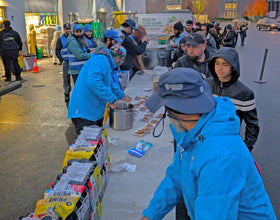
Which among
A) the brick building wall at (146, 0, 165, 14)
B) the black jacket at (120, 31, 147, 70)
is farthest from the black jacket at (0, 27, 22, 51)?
the brick building wall at (146, 0, 165, 14)

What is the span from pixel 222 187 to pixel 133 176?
158cm

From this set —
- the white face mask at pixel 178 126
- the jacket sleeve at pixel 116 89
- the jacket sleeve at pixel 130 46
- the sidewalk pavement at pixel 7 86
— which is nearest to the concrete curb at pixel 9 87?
the sidewalk pavement at pixel 7 86

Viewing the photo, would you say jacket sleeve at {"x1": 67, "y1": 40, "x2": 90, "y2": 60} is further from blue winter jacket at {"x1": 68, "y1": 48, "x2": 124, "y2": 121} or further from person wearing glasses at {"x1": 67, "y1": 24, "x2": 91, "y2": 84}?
blue winter jacket at {"x1": 68, "y1": 48, "x2": 124, "y2": 121}

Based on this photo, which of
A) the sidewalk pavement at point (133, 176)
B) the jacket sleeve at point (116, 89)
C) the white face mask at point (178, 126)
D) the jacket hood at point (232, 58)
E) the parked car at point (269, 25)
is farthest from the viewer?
the parked car at point (269, 25)

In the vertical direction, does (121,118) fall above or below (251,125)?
below

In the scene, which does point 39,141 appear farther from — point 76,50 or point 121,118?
point 121,118

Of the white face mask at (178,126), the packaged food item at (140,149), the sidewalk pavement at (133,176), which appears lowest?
the sidewalk pavement at (133,176)

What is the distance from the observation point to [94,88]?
319 centimetres

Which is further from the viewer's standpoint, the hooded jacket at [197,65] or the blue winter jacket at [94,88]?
the hooded jacket at [197,65]

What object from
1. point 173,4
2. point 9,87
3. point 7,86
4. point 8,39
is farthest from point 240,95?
point 173,4

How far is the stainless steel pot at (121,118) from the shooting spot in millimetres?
3569

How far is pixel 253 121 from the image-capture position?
10.1ft

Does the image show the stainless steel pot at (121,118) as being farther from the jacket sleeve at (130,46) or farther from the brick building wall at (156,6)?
the brick building wall at (156,6)

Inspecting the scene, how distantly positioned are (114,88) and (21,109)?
4.46m
